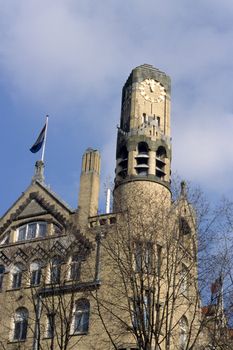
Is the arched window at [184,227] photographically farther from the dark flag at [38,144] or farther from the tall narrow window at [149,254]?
the dark flag at [38,144]

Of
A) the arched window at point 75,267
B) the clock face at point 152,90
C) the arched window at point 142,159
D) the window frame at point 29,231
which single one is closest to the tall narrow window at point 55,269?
the arched window at point 75,267

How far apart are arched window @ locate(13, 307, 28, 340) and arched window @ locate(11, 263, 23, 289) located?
4.97 feet

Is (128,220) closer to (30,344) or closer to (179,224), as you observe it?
(179,224)

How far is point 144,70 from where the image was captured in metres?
45.2

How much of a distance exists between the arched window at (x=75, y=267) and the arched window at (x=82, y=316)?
154 centimetres

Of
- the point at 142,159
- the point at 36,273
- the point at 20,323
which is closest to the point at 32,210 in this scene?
the point at 36,273

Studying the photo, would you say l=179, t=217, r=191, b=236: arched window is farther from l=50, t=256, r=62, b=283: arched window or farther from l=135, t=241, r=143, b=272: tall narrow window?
l=50, t=256, r=62, b=283: arched window

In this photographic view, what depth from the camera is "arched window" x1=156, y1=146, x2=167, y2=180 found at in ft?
135

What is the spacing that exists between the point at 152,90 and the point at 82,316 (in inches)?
623

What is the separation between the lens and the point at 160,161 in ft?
137

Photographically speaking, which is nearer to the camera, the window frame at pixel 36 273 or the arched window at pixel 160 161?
the window frame at pixel 36 273

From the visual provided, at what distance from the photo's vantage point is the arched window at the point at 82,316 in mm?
35656

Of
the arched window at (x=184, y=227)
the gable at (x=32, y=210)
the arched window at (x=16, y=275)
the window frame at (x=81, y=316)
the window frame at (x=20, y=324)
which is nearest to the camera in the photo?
the arched window at (x=184, y=227)

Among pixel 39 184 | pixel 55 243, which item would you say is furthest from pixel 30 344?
pixel 39 184
